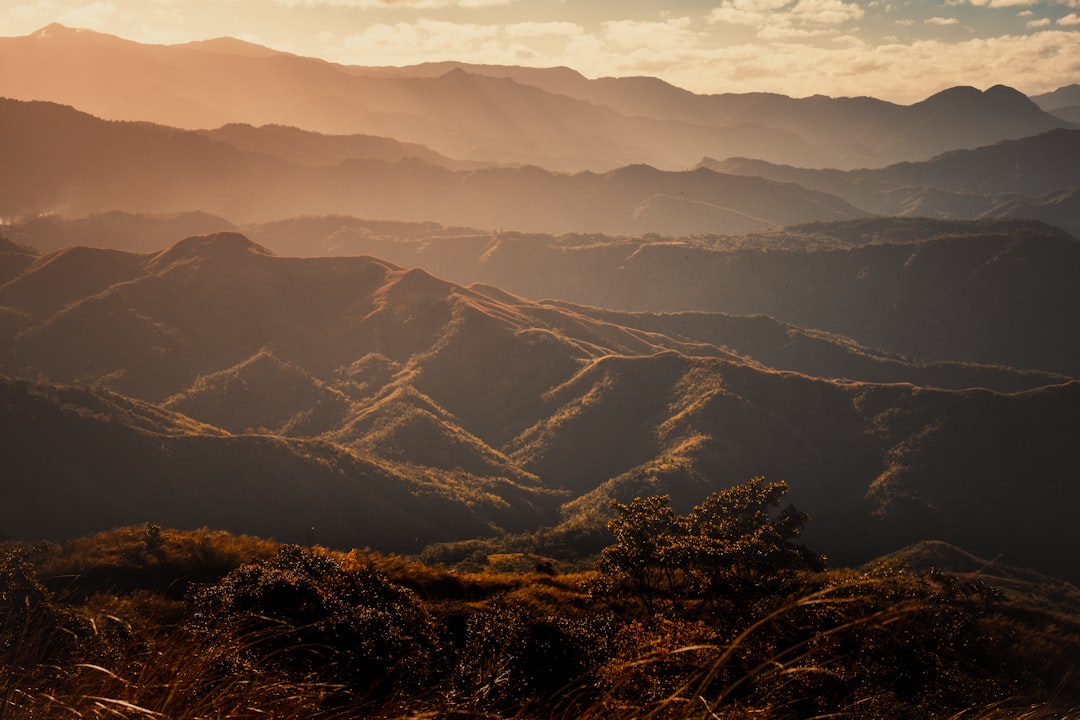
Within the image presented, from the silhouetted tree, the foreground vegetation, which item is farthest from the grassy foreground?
the silhouetted tree

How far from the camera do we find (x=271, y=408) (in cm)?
19250

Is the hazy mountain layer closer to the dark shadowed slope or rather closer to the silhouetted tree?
the dark shadowed slope

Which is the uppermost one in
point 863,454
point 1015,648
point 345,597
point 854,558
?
point 345,597

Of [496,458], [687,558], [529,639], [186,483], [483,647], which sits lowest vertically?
[496,458]

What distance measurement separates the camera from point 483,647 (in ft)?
76.5

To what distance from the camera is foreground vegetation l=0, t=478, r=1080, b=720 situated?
7.56 metres

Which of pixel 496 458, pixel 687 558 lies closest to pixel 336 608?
pixel 687 558

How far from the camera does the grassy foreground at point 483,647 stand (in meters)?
Result: 7.25

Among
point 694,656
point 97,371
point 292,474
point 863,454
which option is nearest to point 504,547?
point 292,474

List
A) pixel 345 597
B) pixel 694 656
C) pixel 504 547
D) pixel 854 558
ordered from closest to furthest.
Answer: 1. pixel 694 656
2. pixel 345 597
3. pixel 504 547
4. pixel 854 558

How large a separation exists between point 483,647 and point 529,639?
201 cm

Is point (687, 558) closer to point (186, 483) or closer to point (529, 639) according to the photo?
point (529, 639)

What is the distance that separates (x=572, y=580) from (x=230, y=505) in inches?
4126

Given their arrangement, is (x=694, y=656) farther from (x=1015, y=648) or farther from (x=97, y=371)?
(x=97, y=371)
